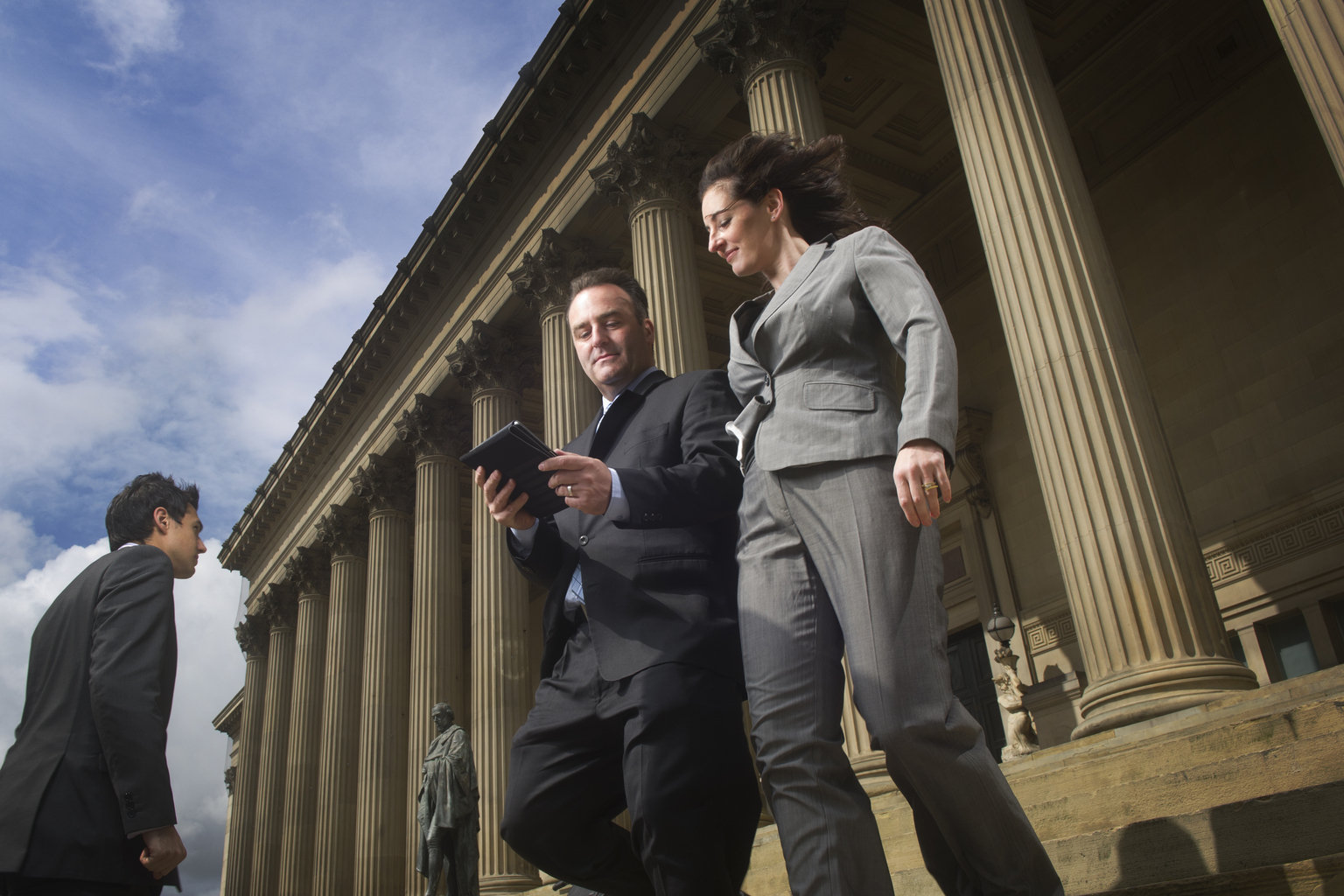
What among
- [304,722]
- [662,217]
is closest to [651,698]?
[662,217]

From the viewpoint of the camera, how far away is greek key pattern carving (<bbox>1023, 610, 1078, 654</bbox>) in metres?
14.0

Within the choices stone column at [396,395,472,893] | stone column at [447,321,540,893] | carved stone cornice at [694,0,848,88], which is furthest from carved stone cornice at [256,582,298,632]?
carved stone cornice at [694,0,848,88]

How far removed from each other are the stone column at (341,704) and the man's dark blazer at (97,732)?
65.3ft

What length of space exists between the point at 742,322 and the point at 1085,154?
1434 centimetres

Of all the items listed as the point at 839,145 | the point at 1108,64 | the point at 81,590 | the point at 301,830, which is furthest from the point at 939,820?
the point at 301,830

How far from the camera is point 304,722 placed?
24.7 metres

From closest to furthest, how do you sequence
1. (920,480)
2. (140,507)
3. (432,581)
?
(920,480) < (140,507) < (432,581)

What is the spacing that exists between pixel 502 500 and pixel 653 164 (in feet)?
39.1

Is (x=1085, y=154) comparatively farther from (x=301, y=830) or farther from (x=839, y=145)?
(x=301, y=830)

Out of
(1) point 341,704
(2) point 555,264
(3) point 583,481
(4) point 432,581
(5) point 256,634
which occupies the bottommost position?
(3) point 583,481

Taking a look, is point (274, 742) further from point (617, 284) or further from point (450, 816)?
point (617, 284)

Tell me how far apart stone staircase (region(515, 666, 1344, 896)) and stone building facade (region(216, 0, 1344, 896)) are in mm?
820

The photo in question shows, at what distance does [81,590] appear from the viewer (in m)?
3.31

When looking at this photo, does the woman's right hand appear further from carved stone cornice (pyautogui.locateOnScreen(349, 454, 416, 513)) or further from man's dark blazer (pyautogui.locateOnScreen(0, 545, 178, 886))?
carved stone cornice (pyautogui.locateOnScreen(349, 454, 416, 513))
